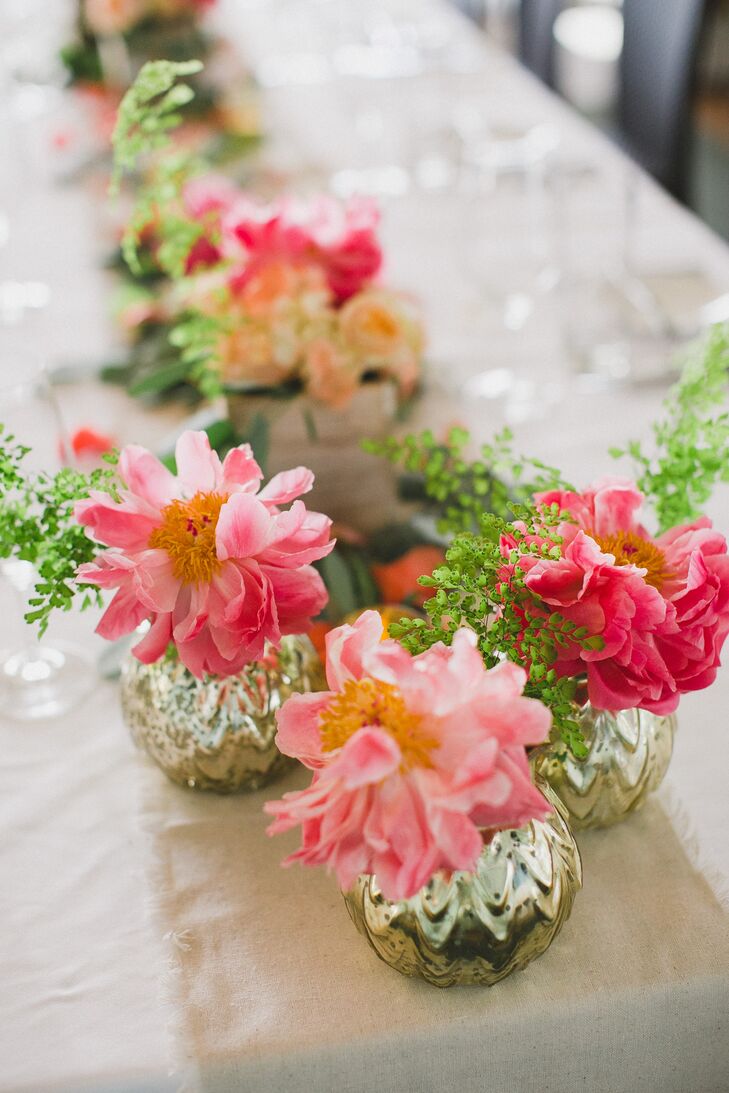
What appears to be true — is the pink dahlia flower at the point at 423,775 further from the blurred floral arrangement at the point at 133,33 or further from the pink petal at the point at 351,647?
the blurred floral arrangement at the point at 133,33

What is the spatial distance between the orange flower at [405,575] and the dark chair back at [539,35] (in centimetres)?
230

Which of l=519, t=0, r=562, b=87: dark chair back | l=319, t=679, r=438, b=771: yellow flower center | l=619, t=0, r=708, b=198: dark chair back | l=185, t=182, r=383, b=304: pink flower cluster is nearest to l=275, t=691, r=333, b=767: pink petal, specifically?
l=319, t=679, r=438, b=771: yellow flower center

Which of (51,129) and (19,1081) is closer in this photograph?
(19,1081)

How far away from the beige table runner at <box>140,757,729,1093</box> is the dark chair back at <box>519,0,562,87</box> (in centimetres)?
258

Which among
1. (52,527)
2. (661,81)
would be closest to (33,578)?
(52,527)

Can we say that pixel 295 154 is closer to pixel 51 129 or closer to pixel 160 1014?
pixel 51 129

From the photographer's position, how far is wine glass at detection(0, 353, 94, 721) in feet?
2.69

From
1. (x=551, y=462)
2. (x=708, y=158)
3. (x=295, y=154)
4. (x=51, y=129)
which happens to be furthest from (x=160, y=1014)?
(x=708, y=158)

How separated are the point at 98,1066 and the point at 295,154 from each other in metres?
1.55

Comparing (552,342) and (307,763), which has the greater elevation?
(307,763)

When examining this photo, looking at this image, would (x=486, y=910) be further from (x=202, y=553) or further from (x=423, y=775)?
(x=202, y=553)

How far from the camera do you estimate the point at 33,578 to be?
826 millimetres

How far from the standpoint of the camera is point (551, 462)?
1.08 m

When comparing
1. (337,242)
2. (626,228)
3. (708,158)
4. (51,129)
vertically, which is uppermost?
(337,242)
